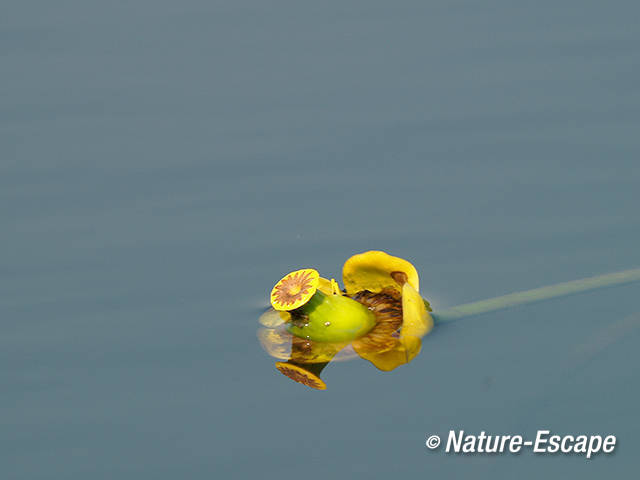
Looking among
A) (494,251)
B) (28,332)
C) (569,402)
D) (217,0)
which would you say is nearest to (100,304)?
(28,332)

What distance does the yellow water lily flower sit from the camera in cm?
507

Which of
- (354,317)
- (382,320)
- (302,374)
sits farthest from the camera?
(382,320)

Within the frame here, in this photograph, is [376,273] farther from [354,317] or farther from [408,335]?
[408,335]

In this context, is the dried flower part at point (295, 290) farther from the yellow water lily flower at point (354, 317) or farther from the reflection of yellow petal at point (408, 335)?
the reflection of yellow petal at point (408, 335)

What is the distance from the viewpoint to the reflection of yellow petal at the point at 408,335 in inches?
198

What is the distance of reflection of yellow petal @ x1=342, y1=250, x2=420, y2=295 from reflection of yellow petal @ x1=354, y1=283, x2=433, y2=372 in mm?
91

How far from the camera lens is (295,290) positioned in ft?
16.6

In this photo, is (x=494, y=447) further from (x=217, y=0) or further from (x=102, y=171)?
(x=217, y=0)

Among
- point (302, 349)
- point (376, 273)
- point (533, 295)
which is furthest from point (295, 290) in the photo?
point (533, 295)

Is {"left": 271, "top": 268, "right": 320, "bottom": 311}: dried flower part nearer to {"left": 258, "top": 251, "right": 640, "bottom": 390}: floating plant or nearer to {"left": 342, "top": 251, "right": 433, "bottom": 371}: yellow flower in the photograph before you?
{"left": 258, "top": 251, "right": 640, "bottom": 390}: floating plant

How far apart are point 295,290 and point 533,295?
1359 millimetres

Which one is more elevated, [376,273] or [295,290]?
[376,273]

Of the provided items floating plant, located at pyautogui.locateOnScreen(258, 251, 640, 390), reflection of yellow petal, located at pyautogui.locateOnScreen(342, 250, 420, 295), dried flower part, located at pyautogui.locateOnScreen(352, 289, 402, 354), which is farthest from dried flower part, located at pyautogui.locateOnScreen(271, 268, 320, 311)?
dried flower part, located at pyautogui.locateOnScreen(352, 289, 402, 354)

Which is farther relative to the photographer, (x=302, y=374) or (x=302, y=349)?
(x=302, y=349)
